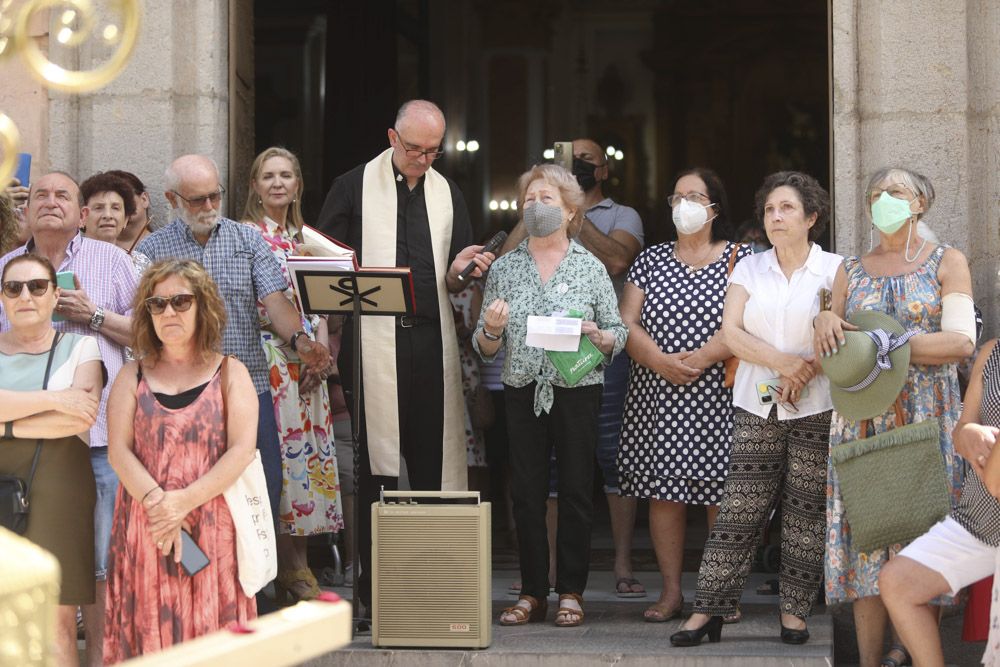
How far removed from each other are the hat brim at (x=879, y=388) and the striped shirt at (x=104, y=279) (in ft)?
9.01

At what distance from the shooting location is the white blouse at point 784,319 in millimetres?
5547

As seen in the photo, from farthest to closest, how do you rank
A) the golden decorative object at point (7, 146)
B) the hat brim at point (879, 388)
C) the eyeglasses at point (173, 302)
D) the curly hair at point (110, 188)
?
the curly hair at point (110, 188)
the hat brim at point (879, 388)
the eyeglasses at point (173, 302)
the golden decorative object at point (7, 146)

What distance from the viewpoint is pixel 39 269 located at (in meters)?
5.09

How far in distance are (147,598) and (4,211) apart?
6.69 ft

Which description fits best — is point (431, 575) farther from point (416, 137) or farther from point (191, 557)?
point (416, 137)

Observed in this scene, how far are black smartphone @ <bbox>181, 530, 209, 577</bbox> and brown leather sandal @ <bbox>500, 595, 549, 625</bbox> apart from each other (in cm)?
158

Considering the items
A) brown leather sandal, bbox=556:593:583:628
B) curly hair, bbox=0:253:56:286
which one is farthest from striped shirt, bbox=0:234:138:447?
brown leather sandal, bbox=556:593:583:628

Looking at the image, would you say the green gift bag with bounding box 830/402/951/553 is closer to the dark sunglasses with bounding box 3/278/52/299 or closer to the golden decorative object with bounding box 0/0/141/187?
the dark sunglasses with bounding box 3/278/52/299

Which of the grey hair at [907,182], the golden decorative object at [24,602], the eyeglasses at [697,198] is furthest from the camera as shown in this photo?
the eyeglasses at [697,198]

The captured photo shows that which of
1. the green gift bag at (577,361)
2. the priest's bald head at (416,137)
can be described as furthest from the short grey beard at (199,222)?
the green gift bag at (577,361)

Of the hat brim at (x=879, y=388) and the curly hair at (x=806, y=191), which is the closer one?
the hat brim at (x=879, y=388)

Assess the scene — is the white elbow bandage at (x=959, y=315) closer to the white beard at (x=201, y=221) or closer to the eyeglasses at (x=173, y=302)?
the eyeglasses at (x=173, y=302)

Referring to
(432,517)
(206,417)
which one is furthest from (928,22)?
(206,417)

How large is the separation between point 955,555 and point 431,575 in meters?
1.90
